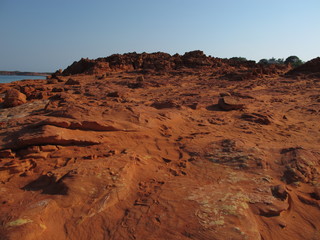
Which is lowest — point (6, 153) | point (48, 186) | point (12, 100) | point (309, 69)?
point (48, 186)

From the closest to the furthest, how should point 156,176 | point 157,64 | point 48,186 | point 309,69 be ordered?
point 48,186 < point 156,176 < point 309,69 < point 157,64

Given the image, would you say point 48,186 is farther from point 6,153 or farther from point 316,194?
point 316,194

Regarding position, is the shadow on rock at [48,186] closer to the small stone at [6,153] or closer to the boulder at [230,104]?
the small stone at [6,153]

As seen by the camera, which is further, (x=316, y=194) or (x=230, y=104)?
(x=230, y=104)

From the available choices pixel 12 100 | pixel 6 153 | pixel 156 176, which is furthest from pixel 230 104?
pixel 12 100

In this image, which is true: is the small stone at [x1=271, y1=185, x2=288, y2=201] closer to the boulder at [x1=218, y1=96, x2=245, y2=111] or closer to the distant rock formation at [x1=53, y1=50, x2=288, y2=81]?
the boulder at [x1=218, y1=96, x2=245, y2=111]

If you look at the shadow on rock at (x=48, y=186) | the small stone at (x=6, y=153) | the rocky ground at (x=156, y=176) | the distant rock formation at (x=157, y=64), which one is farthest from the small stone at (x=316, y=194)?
the distant rock formation at (x=157, y=64)

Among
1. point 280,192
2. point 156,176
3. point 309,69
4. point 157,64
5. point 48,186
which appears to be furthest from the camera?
point 157,64

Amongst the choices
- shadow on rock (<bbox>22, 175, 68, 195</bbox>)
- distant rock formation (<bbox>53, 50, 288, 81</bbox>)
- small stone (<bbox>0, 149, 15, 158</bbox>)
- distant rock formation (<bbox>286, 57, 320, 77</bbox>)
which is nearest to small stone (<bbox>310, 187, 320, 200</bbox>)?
shadow on rock (<bbox>22, 175, 68, 195</bbox>)

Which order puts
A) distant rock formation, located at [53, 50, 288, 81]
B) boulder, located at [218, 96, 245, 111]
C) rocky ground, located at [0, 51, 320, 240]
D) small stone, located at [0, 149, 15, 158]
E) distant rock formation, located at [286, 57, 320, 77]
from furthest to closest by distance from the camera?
distant rock formation, located at [53, 50, 288, 81] → distant rock formation, located at [286, 57, 320, 77] → boulder, located at [218, 96, 245, 111] → small stone, located at [0, 149, 15, 158] → rocky ground, located at [0, 51, 320, 240]

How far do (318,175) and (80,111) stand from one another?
3.93m

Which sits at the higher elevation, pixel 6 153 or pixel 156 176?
pixel 6 153

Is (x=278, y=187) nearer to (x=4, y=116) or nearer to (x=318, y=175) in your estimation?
(x=318, y=175)

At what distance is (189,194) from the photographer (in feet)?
8.20
